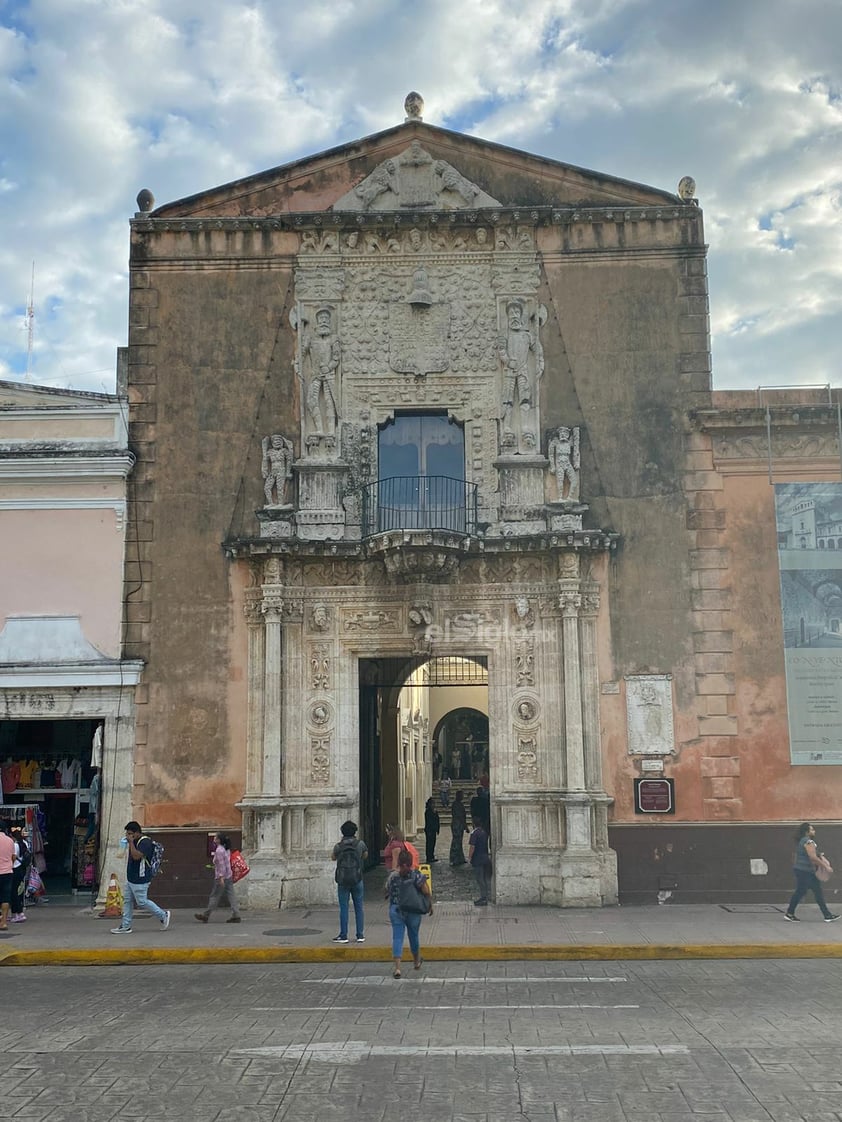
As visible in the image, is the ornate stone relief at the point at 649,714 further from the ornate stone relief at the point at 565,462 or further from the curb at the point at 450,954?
the curb at the point at 450,954

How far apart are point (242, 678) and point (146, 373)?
229 inches

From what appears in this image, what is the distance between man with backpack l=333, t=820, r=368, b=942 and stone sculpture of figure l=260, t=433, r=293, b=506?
22.1 feet

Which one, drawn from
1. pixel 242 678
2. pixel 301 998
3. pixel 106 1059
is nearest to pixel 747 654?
pixel 242 678

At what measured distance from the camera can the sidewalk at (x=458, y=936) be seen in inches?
551

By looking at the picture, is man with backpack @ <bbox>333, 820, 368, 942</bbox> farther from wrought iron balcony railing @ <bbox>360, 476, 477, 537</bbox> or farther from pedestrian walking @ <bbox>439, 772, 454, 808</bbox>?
pedestrian walking @ <bbox>439, 772, 454, 808</bbox>

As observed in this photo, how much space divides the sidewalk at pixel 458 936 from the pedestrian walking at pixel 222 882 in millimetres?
226

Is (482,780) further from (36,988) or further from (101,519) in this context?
(36,988)

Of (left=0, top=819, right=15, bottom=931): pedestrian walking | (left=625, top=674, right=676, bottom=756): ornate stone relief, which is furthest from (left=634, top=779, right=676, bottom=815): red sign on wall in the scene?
(left=0, top=819, right=15, bottom=931): pedestrian walking

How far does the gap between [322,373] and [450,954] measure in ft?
33.8

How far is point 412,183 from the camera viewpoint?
20094mm

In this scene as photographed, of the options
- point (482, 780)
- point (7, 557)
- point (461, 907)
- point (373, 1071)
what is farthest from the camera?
point (482, 780)

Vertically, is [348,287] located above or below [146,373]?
above

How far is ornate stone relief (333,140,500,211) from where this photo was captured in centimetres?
2000

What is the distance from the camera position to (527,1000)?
11.1 metres
